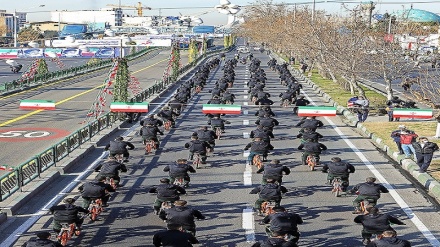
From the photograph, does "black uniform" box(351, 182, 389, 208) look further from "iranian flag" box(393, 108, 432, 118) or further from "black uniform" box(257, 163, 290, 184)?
"iranian flag" box(393, 108, 432, 118)

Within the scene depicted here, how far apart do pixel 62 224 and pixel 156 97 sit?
28.2 meters

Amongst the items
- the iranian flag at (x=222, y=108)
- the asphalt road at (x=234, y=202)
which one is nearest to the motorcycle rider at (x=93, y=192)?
the asphalt road at (x=234, y=202)

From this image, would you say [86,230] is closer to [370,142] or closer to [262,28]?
[370,142]

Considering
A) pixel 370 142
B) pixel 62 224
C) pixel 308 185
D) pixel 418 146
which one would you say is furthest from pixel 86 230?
pixel 370 142

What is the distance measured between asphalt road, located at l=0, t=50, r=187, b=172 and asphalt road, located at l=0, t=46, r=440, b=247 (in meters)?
2.91

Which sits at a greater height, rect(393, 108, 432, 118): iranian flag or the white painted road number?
rect(393, 108, 432, 118): iranian flag

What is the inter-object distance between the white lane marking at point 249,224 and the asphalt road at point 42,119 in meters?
9.16

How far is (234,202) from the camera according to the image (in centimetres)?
1489

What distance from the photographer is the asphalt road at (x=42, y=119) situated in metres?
22.0

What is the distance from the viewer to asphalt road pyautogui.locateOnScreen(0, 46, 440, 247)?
12.3 metres

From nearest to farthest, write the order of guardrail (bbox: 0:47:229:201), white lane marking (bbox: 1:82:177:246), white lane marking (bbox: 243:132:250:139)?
white lane marking (bbox: 1:82:177:246) < guardrail (bbox: 0:47:229:201) < white lane marking (bbox: 243:132:250:139)

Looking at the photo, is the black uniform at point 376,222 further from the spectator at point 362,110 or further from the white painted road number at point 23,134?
the spectator at point 362,110

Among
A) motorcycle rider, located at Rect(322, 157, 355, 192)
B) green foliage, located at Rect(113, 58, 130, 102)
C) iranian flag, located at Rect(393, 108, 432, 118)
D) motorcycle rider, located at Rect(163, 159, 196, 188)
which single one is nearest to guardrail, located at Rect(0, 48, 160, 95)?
green foliage, located at Rect(113, 58, 130, 102)

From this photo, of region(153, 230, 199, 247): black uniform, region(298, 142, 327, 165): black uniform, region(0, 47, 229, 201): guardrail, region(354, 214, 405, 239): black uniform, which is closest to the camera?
region(153, 230, 199, 247): black uniform
